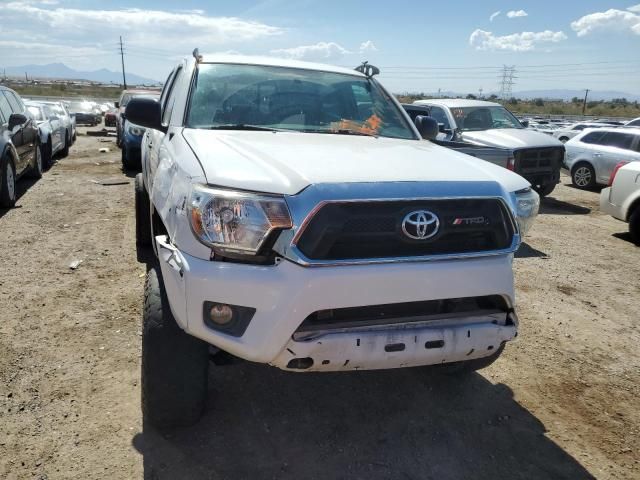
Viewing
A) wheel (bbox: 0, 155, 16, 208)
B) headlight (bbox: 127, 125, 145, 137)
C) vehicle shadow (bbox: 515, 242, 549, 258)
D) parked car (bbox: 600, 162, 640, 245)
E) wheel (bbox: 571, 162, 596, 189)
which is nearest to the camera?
vehicle shadow (bbox: 515, 242, 549, 258)

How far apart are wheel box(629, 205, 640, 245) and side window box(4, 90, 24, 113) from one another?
986cm

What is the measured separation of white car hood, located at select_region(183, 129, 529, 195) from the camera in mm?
2338

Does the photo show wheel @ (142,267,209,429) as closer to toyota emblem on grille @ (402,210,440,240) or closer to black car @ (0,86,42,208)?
toyota emblem on grille @ (402,210,440,240)

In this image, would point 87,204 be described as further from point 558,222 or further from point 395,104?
point 558,222

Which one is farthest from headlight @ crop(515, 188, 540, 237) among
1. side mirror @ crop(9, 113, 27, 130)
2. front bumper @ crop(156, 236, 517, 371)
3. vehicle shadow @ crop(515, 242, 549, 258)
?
side mirror @ crop(9, 113, 27, 130)

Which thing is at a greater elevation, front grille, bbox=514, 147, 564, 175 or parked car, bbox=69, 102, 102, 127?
front grille, bbox=514, 147, 564, 175

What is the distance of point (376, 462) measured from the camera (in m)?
2.74

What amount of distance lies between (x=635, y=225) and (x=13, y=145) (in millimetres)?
9302

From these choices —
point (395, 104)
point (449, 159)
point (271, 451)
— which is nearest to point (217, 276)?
point (271, 451)

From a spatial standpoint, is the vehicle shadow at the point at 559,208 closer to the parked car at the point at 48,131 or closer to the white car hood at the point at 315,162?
the white car hood at the point at 315,162

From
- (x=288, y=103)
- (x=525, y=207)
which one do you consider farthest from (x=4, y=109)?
(x=525, y=207)

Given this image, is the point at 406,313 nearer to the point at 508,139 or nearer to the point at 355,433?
the point at 355,433

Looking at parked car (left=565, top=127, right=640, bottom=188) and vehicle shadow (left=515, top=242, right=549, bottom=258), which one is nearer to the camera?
vehicle shadow (left=515, top=242, right=549, bottom=258)

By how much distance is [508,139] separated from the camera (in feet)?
33.5
